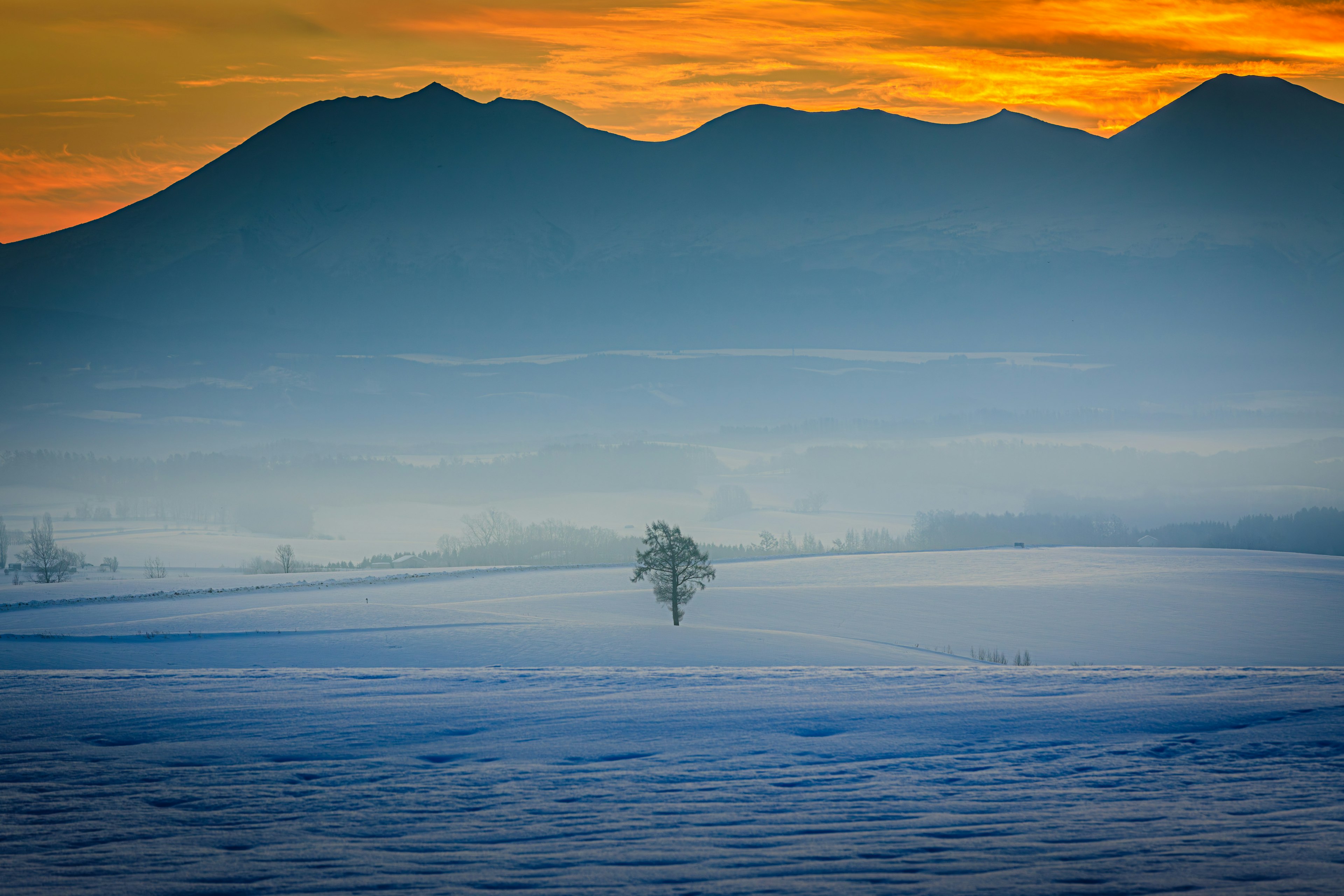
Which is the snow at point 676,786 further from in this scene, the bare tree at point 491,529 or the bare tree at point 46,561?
the bare tree at point 491,529

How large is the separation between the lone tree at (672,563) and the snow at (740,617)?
1.72 metres

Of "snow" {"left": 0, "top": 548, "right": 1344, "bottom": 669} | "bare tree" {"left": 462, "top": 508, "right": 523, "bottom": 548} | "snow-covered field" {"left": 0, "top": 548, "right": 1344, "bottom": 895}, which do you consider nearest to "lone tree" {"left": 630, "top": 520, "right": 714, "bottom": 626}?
"snow" {"left": 0, "top": 548, "right": 1344, "bottom": 669}

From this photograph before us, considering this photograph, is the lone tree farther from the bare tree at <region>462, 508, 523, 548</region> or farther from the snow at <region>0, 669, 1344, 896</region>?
the bare tree at <region>462, 508, 523, 548</region>

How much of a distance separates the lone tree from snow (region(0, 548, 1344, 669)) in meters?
1.72

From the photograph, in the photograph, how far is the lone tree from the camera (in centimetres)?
3853

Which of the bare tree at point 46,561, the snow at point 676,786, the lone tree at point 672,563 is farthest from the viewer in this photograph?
the bare tree at point 46,561

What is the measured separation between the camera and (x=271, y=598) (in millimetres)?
45125

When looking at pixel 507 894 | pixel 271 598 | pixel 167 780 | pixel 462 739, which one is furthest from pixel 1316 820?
pixel 271 598

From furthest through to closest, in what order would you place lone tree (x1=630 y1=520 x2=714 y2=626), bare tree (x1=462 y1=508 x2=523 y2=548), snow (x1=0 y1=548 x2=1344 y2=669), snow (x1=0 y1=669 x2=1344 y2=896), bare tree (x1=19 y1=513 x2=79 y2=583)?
bare tree (x1=462 y1=508 x2=523 y2=548)
bare tree (x1=19 y1=513 x2=79 y2=583)
lone tree (x1=630 y1=520 x2=714 y2=626)
snow (x1=0 y1=548 x2=1344 y2=669)
snow (x1=0 y1=669 x2=1344 y2=896)

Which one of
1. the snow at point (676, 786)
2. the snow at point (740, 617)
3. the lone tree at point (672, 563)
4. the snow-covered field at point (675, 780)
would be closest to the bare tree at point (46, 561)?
the snow at point (740, 617)

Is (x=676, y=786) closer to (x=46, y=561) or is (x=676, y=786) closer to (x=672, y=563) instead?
(x=672, y=563)

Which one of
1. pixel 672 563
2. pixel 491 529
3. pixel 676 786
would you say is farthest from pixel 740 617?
pixel 491 529

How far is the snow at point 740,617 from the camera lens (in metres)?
29.8

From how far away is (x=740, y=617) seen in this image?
4453 cm
